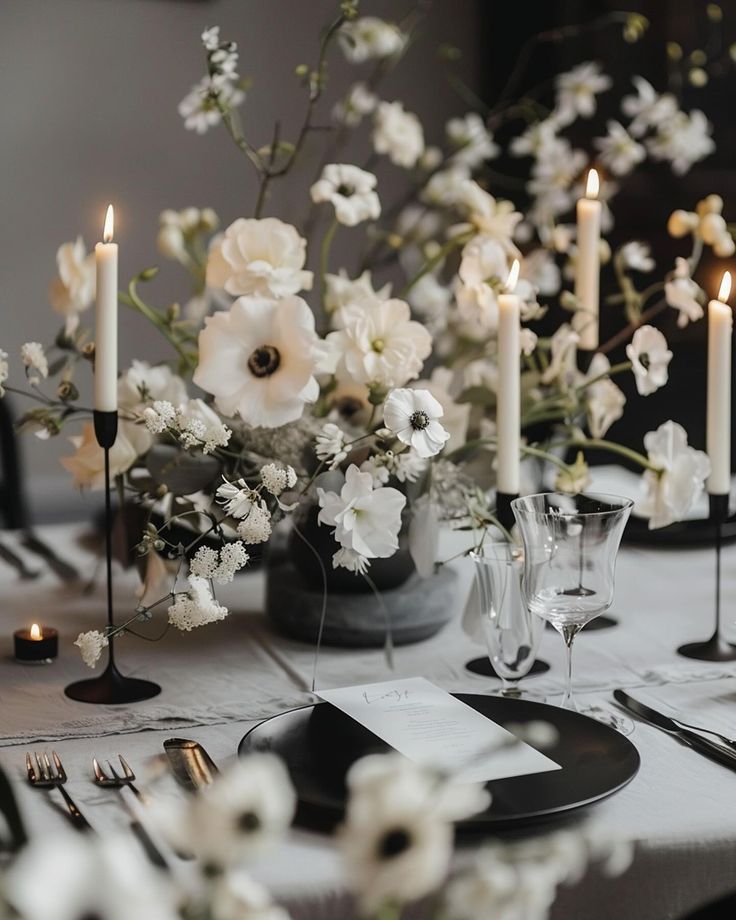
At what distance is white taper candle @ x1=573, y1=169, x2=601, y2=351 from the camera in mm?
1527

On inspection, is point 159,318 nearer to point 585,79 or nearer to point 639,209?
point 585,79

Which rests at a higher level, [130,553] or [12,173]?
[12,173]

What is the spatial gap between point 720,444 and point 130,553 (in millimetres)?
669

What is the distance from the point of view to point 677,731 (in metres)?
1.05

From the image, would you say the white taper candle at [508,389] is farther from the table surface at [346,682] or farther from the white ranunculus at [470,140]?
the white ranunculus at [470,140]

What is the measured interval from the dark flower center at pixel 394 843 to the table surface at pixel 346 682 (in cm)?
36

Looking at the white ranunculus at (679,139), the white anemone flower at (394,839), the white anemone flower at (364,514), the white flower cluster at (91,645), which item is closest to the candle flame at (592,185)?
the white ranunculus at (679,139)

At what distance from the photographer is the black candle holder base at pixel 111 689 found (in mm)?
1142

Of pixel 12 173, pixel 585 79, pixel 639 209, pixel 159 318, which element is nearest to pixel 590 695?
pixel 159 318

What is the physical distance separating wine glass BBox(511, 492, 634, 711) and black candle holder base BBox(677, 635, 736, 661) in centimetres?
24

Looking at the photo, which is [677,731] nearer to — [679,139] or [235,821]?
[235,821]

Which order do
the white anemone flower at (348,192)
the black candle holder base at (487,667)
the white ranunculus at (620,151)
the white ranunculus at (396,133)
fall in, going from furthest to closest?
the white ranunculus at (620,151)
the white ranunculus at (396,133)
the white anemone flower at (348,192)
the black candle holder base at (487,667)

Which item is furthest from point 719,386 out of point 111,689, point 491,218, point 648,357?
point 111,689

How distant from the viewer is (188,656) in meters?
1.28
